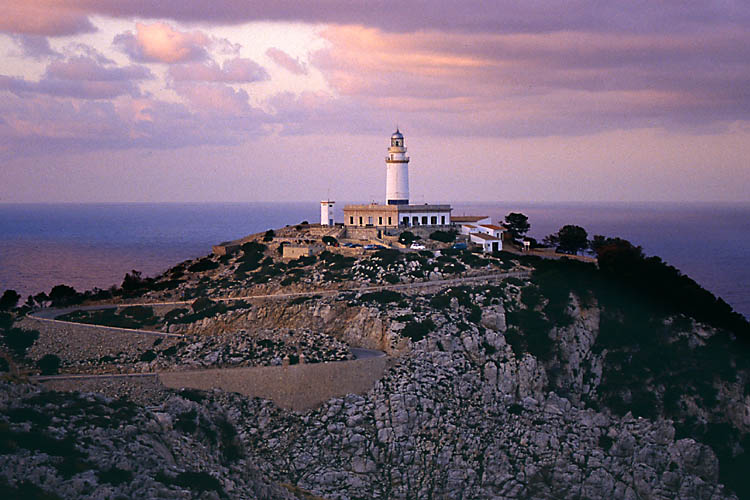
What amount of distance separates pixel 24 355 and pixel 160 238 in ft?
387

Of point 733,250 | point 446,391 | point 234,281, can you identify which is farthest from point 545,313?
point 733,250

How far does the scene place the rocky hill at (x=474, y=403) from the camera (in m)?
31.7

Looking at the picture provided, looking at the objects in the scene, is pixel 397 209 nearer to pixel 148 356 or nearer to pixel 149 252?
pixel 148 356

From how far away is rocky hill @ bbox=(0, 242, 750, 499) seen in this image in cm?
3167

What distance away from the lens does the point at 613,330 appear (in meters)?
48.6

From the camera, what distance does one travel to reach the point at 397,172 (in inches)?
2596

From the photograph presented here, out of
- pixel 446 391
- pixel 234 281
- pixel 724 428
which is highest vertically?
pixel 234 281

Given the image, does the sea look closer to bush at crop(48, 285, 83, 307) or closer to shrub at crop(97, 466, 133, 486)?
bush at crop(48, 285, 83, 307)

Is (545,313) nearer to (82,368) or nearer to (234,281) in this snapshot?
(234,281)

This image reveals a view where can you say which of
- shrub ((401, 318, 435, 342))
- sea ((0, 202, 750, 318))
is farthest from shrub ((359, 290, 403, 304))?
sea ((0, 202, 750, 318))

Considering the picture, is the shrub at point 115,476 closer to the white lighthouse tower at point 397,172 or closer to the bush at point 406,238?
the bush at point 406,238

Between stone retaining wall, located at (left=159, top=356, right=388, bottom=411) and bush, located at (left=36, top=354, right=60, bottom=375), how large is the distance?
18.9ft

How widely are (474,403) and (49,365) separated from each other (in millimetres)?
21765

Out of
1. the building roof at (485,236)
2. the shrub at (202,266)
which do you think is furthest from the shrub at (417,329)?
the shrub at (202,266)
